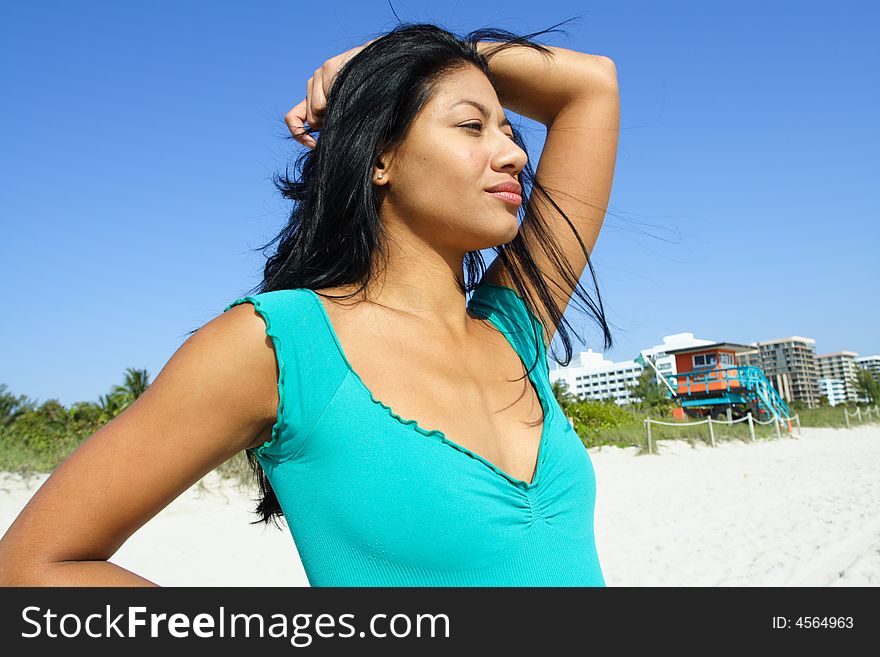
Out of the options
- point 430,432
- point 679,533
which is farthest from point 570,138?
point 679,533

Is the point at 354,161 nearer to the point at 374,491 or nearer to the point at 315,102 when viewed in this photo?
the point at 315,102

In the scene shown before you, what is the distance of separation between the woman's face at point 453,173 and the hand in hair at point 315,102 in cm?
23

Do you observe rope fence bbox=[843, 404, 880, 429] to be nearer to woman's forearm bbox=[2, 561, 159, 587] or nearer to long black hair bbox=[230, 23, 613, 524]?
long black hair bbox=[230, 23, 613, 524]

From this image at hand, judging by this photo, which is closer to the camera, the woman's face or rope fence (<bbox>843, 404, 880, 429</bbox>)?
the woman's face

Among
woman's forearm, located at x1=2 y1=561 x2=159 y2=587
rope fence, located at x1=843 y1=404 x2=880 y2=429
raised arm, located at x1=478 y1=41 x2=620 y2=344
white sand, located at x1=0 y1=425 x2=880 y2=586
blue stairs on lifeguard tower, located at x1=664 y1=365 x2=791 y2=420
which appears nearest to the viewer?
woman's forearm, located at x1=2 y1=561 x2=159 y2=587

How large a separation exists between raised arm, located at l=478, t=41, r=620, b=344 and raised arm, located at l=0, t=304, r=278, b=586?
0.89 meters

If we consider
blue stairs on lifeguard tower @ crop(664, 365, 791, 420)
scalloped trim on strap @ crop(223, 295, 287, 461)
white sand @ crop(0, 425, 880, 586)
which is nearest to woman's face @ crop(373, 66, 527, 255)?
scalloped trim on strap @ crop(223, 295, 287, 461)

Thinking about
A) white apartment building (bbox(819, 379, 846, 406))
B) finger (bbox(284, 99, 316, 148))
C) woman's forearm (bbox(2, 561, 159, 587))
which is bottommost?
woman's forearm (bbox(2, 561, 159, 587))

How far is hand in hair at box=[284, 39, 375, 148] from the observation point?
1.62m

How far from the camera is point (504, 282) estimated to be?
5.98 feet

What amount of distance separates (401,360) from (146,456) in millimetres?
474
